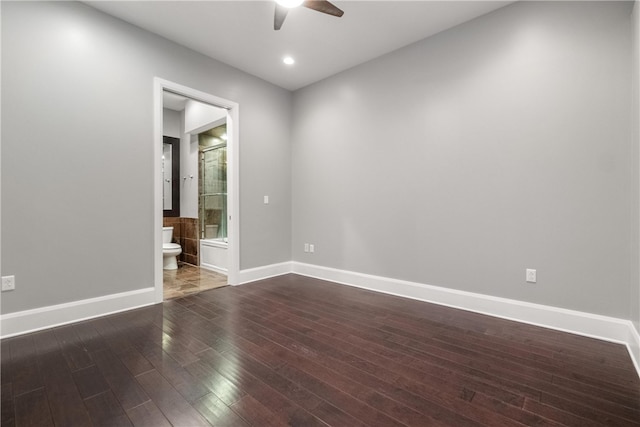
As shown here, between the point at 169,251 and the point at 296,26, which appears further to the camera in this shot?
the point at 169,251

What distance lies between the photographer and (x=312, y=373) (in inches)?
71.0

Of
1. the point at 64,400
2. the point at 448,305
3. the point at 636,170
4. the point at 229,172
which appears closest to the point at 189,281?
the point at 229,172

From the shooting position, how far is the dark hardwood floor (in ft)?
4.73

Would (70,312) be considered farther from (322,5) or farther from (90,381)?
(322,5)

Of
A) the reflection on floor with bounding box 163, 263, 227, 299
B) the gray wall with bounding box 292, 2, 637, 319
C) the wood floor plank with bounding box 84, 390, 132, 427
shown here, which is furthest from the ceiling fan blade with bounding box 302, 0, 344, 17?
the reflection on floor with bounding box 163, 263, 227, 299

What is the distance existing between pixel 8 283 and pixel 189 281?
1983mm

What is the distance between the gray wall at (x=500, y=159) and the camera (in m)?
2.26

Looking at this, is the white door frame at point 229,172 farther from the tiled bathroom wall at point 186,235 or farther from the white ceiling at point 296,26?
the tiled bathroom wall at point 186,235

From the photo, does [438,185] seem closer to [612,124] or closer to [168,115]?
[612,124]

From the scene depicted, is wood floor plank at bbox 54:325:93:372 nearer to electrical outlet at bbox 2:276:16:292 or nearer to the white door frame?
electrical outlet at bbox 2:276:16:292

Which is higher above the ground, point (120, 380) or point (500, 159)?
point (500, 159)

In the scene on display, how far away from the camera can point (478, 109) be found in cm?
284

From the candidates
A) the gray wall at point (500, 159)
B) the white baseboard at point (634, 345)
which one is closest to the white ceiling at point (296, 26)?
the gray wall at point (500, 159)

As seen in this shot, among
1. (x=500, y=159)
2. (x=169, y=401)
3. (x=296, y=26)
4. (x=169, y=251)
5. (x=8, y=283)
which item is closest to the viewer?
(x=169, y=401)
